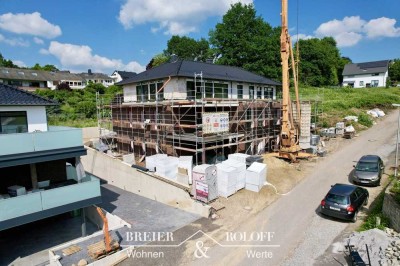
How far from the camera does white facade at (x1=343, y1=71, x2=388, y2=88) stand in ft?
211

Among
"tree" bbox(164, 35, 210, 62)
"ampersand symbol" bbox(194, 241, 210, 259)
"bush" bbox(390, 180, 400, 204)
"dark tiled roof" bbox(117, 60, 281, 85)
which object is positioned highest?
"tree" bbox(164, 35, 210, 62)

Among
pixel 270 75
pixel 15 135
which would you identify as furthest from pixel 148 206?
pixel 270 75

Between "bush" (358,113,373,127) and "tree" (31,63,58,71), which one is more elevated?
"tree" (31,63,58,71)

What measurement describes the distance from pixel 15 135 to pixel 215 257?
32.8ft

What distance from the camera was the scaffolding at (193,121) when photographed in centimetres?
2038

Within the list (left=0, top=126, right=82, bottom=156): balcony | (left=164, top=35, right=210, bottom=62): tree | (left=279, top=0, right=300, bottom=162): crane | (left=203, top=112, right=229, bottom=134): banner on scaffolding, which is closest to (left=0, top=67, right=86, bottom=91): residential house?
(left=164, top=35, right=210, bottom=62): tree

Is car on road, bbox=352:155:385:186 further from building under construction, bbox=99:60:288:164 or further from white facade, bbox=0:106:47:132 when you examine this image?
white facade, bbox=0:106:47:132

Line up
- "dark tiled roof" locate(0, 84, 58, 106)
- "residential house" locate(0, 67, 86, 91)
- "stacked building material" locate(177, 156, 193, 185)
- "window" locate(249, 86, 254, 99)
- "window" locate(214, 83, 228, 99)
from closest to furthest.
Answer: "dark tiled roof" locate(0, 84, 58, 106)
"stacked building material" locate(177, 156, 193, 185)
"window" locate(214, 83, 228, 99)
"window" locate(249, 86, 254, 99)
"residential house" locate(0, 67, 86, 91)

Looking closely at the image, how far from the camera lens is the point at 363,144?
27719 millimetres

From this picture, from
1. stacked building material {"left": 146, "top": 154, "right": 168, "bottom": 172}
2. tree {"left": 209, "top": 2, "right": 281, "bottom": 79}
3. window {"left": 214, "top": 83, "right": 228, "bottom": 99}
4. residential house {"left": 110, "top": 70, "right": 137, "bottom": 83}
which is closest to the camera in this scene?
stacked building material {"left": 146, "top": 154, "right": 168, "bottom": 172}

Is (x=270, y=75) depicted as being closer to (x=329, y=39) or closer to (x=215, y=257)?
(x=215, y=257)

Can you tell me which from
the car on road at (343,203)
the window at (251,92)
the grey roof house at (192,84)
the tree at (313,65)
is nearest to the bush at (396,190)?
the car on road at (343,203)

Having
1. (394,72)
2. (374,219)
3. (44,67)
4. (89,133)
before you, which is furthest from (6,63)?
(394,72)

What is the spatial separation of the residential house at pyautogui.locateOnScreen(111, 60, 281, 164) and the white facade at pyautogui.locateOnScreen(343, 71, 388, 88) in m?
49.5
